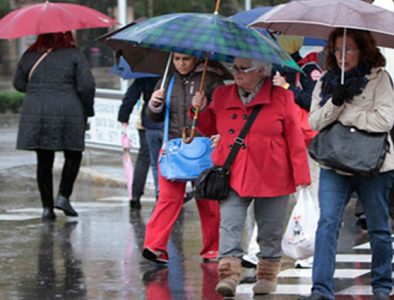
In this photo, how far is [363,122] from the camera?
24.1ft

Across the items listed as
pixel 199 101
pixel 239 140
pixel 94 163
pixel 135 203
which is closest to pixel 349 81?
pixel 239 140

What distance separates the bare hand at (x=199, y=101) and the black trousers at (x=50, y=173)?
385 centimetres

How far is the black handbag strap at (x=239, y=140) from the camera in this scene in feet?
25.6

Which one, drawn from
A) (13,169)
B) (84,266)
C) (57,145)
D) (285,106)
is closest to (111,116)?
(13,169)

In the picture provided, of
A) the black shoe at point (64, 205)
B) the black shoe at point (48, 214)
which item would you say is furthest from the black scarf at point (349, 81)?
the black shoe at point (48, 214)

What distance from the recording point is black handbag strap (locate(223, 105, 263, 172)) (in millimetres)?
7797

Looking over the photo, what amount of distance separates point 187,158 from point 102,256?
1.51m

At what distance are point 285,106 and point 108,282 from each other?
6.05 feet

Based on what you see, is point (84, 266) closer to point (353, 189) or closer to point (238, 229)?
point (238, 229)

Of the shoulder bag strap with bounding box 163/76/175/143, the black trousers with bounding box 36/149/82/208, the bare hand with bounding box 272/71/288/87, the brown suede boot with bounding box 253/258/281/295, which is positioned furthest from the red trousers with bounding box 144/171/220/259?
the black trousers with bounding box 36/149/82/208

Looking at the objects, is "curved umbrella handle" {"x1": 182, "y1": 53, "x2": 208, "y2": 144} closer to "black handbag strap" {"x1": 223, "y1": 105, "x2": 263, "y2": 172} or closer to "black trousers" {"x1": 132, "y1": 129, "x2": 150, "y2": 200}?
"black handbag strap" {"x1": 223, "y1": 105, "x2": 263, "y2": 172}

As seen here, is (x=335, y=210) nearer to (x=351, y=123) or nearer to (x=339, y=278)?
(x=351, y=123)

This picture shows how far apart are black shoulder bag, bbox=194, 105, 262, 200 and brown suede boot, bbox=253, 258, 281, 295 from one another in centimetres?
59

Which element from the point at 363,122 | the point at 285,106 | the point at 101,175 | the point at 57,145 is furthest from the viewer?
the point at 101,175
